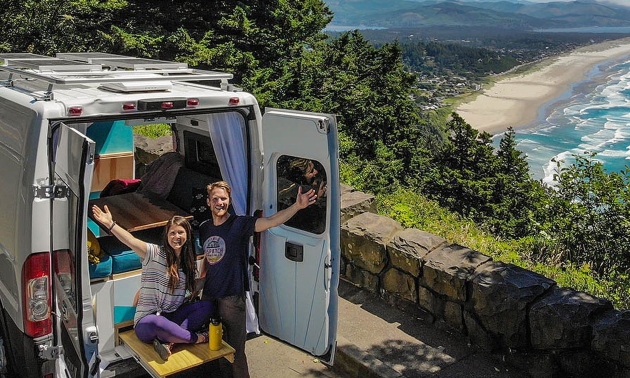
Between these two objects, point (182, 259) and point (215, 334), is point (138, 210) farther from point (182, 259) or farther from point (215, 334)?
point (215, 334)

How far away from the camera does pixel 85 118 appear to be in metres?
4.31

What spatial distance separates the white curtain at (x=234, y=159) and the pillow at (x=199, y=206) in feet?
3.17

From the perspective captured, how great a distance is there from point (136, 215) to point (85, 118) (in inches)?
93.1

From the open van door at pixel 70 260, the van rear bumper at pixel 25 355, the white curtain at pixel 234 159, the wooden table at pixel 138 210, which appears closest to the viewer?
the open van door at pixel 70 260

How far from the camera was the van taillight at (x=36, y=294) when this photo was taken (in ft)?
13.7

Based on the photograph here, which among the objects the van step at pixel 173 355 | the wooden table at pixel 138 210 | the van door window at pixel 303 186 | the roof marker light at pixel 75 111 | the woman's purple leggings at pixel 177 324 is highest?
the roof marker light at pixel 75 111

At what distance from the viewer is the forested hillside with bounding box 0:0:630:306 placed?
21156 mm

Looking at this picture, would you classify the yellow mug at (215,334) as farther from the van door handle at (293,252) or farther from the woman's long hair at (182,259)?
the van door handle at (293,252)

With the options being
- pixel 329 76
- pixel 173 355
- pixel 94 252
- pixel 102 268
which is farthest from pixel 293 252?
pixel 329 76

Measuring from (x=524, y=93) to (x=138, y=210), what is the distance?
340ft

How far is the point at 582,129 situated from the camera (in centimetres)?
7175

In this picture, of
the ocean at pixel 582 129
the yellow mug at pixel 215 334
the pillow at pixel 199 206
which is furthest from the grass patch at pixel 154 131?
the ocean at pixel 582 129

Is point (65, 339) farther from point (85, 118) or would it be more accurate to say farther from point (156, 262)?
point (85, 118)

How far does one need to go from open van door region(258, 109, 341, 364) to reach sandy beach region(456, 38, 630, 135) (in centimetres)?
6983
